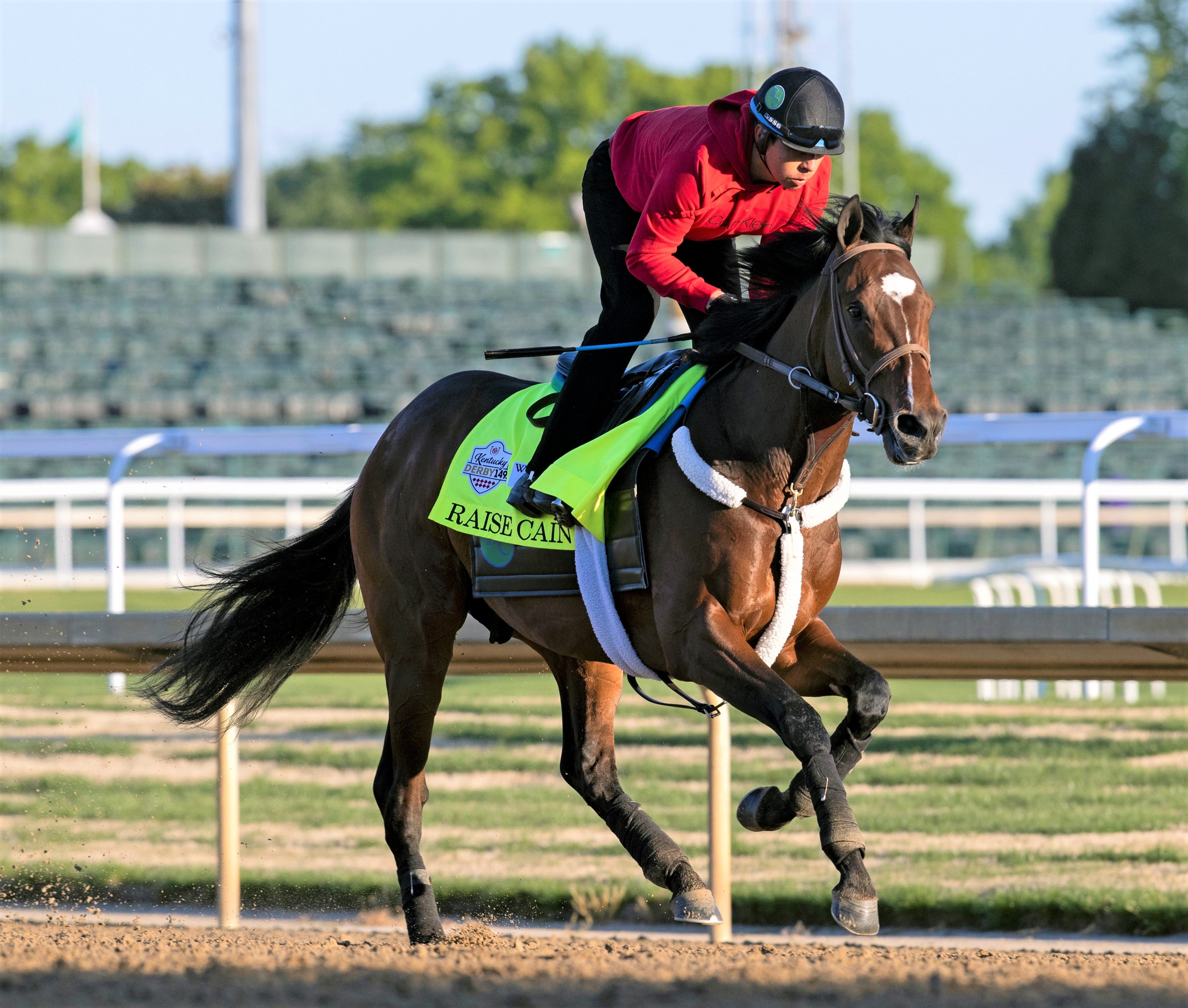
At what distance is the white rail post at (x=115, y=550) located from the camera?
18.4 ft

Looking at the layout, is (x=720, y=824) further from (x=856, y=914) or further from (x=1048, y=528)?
(x=1048, y=528)

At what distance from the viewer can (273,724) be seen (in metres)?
7.25

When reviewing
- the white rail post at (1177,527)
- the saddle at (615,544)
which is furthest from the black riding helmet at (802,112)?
the white rail post at (1177,527)

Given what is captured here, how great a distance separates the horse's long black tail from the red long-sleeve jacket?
1.52 m

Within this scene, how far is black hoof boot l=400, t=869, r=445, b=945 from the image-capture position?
4.14 metres

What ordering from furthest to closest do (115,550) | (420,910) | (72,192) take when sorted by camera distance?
(72,192)
(115,550)
(420,910)

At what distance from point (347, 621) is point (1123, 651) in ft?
7.95

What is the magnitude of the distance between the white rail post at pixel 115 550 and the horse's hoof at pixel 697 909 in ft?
8.78

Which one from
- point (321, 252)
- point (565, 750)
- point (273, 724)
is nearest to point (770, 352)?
point (565, 750)

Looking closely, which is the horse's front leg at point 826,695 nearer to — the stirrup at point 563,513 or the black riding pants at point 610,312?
the stirrup at point 563,513

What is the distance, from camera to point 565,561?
155 inches

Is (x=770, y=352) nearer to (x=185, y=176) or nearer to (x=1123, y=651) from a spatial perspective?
(x=1123, y=651)

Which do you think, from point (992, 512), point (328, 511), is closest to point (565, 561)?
point (328, 511)

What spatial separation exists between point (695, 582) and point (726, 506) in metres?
0.19
